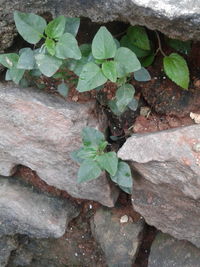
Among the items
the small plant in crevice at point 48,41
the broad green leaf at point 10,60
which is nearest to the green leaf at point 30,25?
the small plant in crevice at point 48,41

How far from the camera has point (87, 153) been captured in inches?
56.3

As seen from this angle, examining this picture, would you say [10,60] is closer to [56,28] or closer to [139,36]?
[56,28]

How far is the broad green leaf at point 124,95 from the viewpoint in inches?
56.1

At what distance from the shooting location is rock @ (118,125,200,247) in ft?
4.39

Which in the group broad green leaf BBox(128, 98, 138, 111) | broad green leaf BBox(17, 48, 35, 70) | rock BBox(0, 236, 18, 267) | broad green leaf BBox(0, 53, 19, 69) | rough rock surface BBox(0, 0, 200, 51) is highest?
rough rock surface BBox(0, 0, 200, 51)

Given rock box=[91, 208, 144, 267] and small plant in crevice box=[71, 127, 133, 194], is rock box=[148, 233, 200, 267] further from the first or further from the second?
small plant in crevice box=[71, 127, 133, 194]

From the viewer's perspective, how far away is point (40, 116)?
1516mm

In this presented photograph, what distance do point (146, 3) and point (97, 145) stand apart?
480 mm

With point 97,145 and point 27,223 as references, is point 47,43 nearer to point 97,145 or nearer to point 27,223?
point 97,145

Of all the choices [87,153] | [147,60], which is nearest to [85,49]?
[147,60]

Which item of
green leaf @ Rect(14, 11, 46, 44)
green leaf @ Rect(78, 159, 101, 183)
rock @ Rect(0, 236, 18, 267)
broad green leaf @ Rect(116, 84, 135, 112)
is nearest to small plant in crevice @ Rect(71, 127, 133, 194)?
green leaf @ Rect(78, 159, 101, 183)

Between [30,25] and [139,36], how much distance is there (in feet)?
1.13

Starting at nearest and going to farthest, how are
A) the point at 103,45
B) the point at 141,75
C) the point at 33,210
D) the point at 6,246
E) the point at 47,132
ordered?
1. the point at 103,45
2. the point at 141,75
3. the point at 47,132
4. the point at 33,210
5. the point at 6,246

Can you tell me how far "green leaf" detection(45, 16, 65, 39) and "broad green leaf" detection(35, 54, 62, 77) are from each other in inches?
2.6
